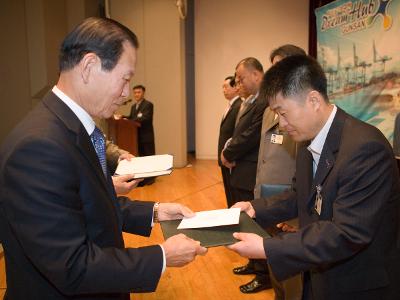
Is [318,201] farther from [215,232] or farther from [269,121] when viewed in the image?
[269,121]

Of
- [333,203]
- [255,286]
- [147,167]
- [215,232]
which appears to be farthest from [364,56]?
[215,232]

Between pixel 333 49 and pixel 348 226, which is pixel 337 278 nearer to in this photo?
pixel 348 226

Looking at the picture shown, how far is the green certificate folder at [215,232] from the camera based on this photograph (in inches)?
50.2

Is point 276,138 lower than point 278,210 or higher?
higher

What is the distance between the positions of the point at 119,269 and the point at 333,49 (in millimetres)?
4090

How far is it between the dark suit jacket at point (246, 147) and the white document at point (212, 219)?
4.64ft

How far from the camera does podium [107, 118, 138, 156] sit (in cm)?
632

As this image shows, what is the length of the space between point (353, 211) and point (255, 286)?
178cm

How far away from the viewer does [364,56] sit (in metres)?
3.82

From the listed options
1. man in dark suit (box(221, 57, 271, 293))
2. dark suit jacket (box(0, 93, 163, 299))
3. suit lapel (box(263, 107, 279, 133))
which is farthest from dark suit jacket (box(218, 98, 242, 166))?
dark suit jacket (box(0, 93, 163, 299))

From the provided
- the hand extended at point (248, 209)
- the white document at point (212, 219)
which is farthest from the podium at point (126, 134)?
the white document at point (212, 219)

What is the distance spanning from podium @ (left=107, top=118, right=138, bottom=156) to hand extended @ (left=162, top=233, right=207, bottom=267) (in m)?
5.21

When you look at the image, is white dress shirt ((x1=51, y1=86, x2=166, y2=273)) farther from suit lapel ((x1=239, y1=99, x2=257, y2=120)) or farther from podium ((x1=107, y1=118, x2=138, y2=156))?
podium ((x1=107, y1=118, x2=138, y2=156))

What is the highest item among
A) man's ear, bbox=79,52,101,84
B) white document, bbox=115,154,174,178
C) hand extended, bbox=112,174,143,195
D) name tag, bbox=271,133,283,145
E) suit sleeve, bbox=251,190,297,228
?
man's ear, bbox=79,52,101,84
